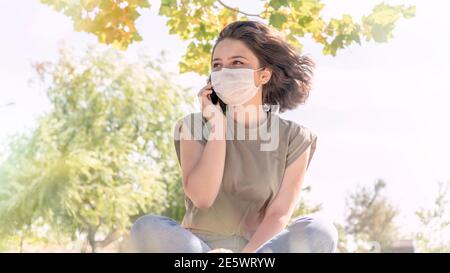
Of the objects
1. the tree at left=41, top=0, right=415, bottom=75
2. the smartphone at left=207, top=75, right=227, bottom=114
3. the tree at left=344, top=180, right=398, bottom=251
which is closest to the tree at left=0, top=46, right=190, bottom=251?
the tree at left=344, top=180, right=398, bottom=251

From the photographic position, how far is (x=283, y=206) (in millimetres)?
3879

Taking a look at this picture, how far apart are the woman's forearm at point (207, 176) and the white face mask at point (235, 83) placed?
0.54 metres

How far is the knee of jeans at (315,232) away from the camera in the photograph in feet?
11.8

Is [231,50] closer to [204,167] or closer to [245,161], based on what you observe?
[245,161]

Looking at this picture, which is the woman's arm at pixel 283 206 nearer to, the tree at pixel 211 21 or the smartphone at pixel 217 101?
the smartphone at pixel 217 101

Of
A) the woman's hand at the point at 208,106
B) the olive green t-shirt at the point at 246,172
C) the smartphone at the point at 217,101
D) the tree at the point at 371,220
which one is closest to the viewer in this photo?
the olive green t-shirt at the point at 246,172

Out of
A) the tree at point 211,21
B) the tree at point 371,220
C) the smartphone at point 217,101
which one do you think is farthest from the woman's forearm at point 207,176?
the tree at point 371,220

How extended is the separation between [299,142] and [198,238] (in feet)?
3.21

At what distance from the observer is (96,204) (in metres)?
26.8

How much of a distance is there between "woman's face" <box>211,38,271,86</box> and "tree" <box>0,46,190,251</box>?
21.9 m

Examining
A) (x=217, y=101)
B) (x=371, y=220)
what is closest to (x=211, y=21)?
(x=217, y=101)
